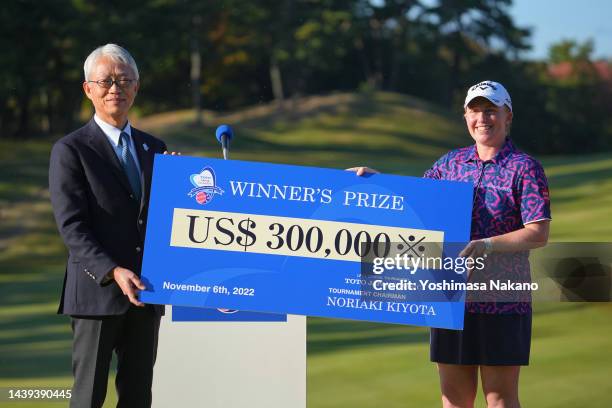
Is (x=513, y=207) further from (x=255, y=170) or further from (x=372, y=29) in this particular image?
(x=372, y=29)

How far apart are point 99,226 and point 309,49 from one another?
92.8 feet

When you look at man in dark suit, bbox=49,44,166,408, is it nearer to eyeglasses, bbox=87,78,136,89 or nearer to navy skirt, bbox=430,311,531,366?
eyeglasses, bbox=87,78,136,89

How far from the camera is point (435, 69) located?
3319 centimetres

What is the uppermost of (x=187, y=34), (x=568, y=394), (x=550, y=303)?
(x=187, y=34)

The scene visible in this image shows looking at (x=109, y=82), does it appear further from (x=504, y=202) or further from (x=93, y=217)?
(x=504, y=202)

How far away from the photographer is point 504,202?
3488 millimetres

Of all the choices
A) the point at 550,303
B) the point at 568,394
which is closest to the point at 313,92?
the point at 550,303

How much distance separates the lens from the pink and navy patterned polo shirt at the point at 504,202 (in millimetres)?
3461

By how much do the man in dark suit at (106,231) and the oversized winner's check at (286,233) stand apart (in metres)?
0.15

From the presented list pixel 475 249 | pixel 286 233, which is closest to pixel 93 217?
pixel 286 233

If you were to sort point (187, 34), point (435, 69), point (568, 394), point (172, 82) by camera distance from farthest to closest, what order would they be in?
point (435, 69) < point (172, 82) < point (187, 34) < point (568, 394)

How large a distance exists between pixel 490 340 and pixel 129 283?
1.33m

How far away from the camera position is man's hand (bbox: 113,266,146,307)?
338 cm

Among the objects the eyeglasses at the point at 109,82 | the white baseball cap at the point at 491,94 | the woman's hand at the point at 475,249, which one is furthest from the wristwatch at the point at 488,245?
the eyeglasses at the point at 109,82
